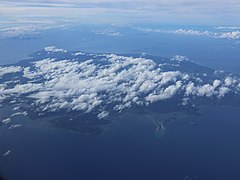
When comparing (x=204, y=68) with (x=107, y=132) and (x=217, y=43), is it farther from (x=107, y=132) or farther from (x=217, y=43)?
(x=217, y=43)

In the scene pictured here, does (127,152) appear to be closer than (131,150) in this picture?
Yes

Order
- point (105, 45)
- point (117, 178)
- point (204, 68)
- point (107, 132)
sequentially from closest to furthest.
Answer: point (117, 178), point (107, 132), point (204, 68), point (105, 45)

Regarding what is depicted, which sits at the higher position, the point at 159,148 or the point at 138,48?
the point at 159,148

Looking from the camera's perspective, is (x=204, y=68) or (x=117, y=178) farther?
(x=204, y=68)

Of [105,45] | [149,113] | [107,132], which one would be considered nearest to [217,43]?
[105,45]

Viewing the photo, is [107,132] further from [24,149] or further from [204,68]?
[204,68]

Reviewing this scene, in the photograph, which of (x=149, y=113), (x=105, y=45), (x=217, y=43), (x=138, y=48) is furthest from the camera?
(x=217, y=43)
